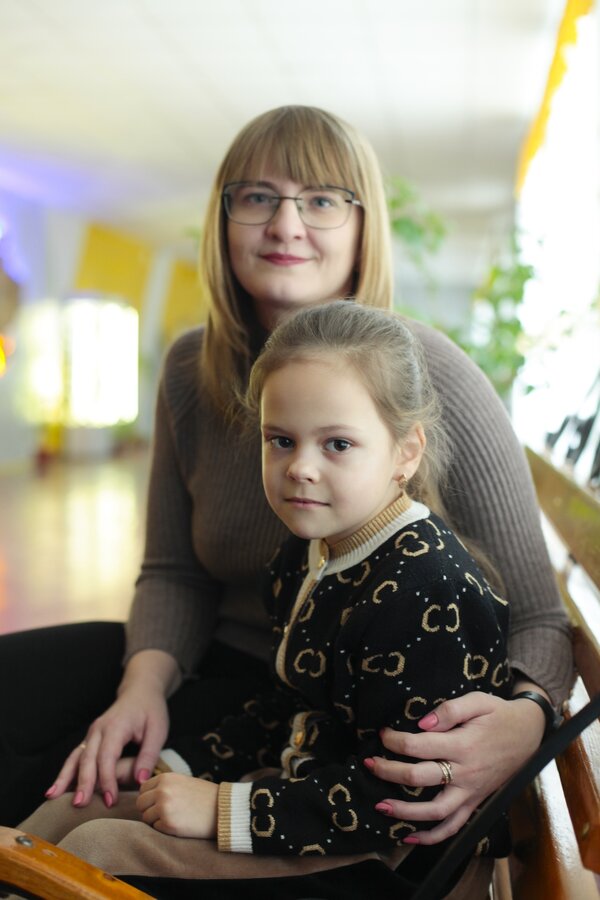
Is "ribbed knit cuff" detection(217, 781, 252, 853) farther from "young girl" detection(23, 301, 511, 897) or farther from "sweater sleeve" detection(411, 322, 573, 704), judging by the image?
→ "sweater sleeve" detection(411, 322, 573, 704)

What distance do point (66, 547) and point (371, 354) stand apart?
5176mm

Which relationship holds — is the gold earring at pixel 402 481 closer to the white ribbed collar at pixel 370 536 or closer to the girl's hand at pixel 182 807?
the white ribbed collar at pixel 370 536

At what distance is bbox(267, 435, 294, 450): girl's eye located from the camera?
104 cm

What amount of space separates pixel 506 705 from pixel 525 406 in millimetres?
3776

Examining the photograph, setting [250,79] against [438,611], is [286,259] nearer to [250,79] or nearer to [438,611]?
[438,611]

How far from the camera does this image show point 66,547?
233 inches

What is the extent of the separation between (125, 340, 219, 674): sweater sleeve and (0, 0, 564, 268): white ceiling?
4053 millimetres

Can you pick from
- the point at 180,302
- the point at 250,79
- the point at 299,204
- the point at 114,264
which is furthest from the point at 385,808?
the point at 180,302

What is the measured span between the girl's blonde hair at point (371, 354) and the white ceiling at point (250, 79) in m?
4.40

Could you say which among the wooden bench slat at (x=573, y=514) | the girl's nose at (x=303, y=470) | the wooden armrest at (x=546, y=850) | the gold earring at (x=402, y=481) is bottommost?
the wooden armrest at (x=546, y=850)

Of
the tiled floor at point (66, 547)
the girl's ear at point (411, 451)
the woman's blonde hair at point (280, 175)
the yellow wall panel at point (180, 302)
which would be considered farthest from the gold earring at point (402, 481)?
the yellow wall panel at point (180, 302)

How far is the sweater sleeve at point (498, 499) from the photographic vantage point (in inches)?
47.4

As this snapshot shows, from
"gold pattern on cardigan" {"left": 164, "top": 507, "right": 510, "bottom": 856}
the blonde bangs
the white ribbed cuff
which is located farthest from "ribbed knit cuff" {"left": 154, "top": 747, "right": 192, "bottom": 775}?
the blonde bangs

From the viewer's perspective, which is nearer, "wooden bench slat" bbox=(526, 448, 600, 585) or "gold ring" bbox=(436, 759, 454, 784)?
"gold ring" bbox=(436, 759, 454, 784)
